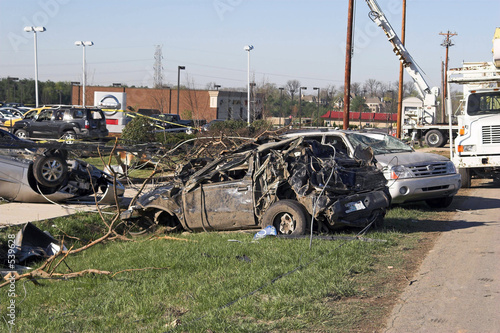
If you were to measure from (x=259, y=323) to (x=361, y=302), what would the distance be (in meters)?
1.26

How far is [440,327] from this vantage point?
5.16m

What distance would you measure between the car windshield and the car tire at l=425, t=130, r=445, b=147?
2435 cm

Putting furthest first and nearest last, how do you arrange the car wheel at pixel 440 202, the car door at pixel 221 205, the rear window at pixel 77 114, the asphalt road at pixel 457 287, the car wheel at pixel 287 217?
the rear window at pixel 77 114, the car wheel at pixel 440 202, the car door at pixel 221 205, the car wheel at pixel 287 217, the asphalt road at pixel 457 287

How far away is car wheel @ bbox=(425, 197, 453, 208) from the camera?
41.4ft

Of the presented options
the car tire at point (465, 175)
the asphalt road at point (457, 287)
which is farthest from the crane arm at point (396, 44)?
the asphalt road at point (457, 287)

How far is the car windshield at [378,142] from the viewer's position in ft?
40.9

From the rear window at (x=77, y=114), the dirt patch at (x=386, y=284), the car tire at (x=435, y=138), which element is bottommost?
the dirt patch at (x=386, y=284)

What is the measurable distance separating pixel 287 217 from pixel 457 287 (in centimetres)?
315

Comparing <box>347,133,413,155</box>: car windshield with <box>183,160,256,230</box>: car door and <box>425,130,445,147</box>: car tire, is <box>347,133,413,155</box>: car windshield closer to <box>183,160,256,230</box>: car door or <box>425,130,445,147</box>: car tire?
<box>183,160,256,230</box>: car door

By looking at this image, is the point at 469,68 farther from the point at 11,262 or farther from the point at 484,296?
the point at 11,262

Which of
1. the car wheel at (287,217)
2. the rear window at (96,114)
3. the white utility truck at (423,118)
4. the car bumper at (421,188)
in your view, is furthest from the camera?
the white utility truck at (423,118)

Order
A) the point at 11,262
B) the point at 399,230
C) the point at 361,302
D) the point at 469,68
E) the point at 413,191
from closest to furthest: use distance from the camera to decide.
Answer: the point at 361,302, the point at 11,262, the point at 399,230, the point at 413,191, the point at 469,68

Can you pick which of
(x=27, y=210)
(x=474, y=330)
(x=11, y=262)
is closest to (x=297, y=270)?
(x=474, y=330)

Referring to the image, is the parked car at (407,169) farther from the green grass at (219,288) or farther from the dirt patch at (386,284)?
the dirt patch at (386,284)
